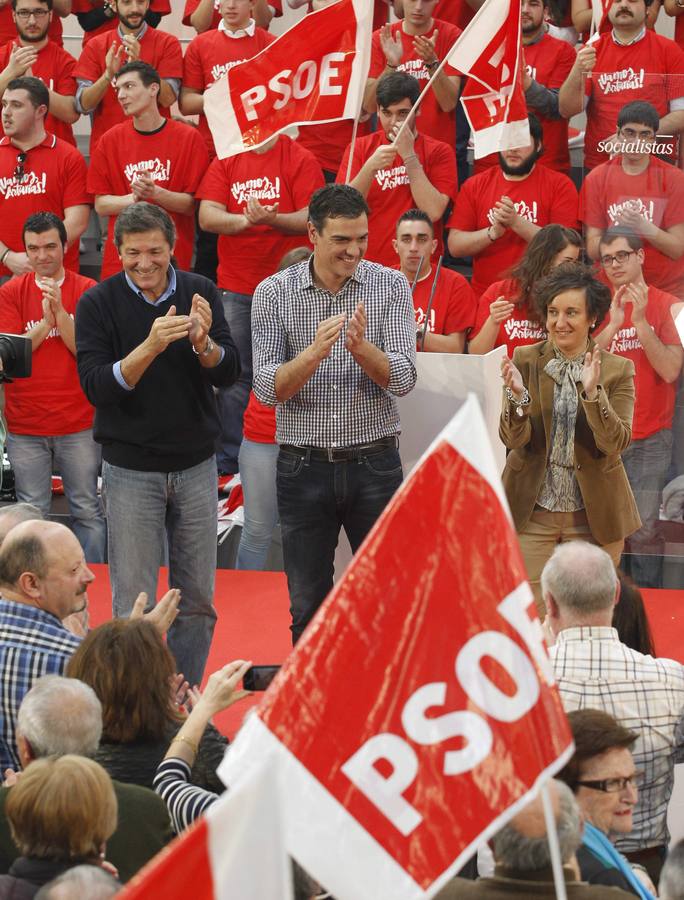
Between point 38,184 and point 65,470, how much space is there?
210cm

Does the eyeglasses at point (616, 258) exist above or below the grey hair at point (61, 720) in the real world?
above

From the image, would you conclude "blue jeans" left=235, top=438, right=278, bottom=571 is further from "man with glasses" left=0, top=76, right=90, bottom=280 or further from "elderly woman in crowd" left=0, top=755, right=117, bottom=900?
"elderly woman in crowd" left=0, top=755, right=117, bottom=900

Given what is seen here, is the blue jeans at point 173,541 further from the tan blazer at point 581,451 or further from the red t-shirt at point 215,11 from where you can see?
the red t-shirt at point 215,11

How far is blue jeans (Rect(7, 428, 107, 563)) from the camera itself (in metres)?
7.21

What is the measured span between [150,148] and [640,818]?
5.71 m

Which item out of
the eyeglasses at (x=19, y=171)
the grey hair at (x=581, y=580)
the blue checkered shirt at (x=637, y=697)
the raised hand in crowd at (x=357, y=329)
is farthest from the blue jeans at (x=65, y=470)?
the blue checkered shirt at (x=637, y=697)

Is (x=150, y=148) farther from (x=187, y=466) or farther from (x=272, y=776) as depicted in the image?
(x=272, y=776)

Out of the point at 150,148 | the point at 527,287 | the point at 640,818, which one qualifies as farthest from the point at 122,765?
the point at 150,148

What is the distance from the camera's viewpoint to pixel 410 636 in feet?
8.52

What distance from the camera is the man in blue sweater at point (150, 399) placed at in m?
5.25

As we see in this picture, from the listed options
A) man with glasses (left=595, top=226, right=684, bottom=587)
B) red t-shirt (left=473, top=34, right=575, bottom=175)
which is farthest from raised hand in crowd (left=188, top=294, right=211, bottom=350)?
red t-shirt (left=473, top=34, right=575, bottom=175)

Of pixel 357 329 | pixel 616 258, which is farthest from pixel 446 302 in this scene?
pixel 357 329

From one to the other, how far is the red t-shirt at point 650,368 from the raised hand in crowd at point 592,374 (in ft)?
4.51

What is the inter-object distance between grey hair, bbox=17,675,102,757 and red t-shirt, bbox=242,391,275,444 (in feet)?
11.5
